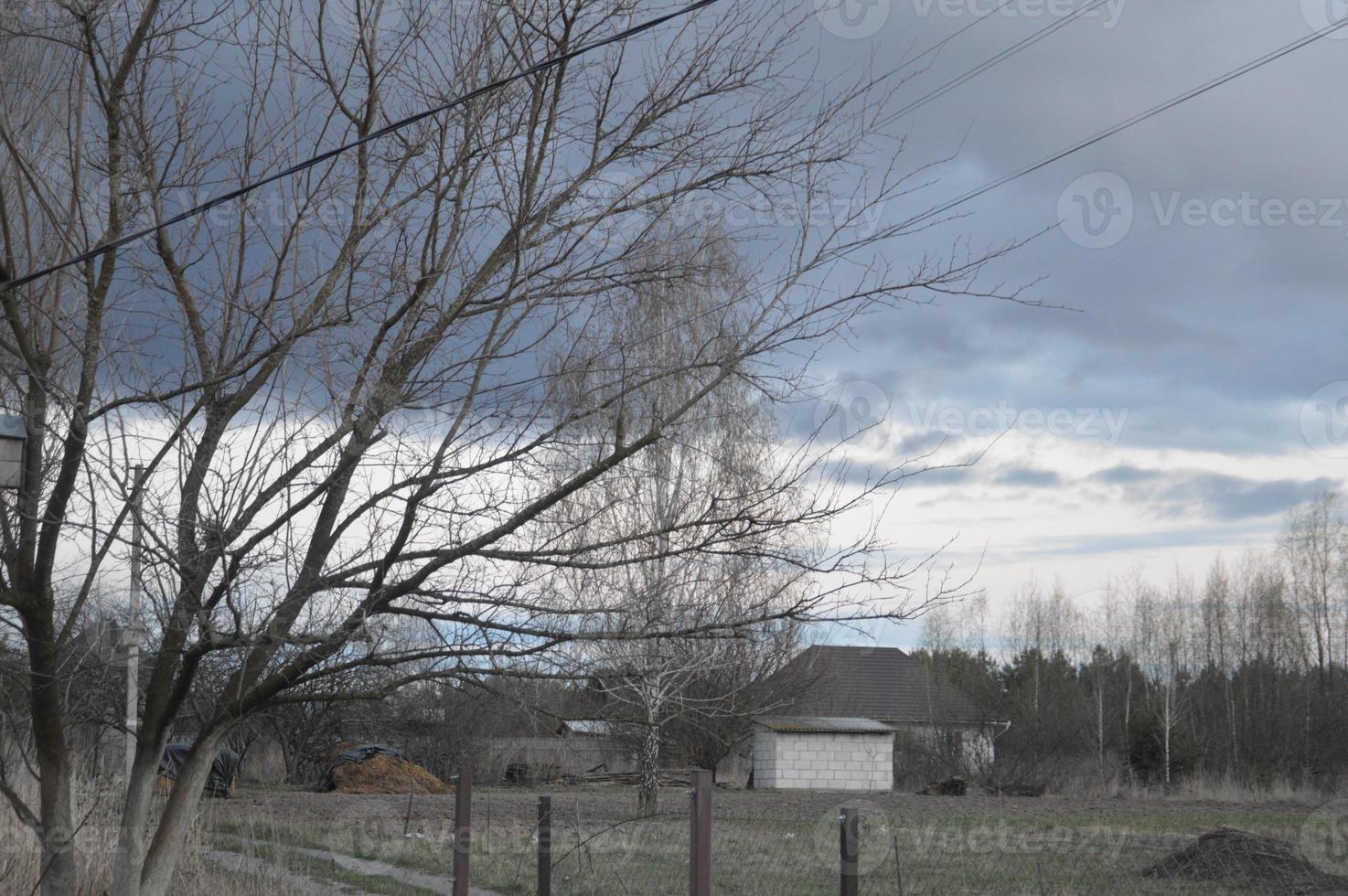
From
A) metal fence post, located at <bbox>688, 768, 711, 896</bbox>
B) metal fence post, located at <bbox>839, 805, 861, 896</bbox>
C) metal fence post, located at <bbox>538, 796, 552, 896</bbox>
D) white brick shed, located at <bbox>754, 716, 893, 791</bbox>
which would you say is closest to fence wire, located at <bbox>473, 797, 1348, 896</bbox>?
metal fence post, located at <bbox>538, 796, 552, 896</bbox>

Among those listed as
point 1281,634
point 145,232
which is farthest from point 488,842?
point 1281,634

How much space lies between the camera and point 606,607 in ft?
17.2

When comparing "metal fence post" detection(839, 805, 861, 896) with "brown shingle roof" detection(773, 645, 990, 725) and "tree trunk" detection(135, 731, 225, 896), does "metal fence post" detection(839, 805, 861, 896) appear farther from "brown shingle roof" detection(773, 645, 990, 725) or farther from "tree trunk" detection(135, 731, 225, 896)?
"brown shingle roof" detection(773, 645, 990, 725)

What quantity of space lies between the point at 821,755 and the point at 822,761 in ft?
0.51

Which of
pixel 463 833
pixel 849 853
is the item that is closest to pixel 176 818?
pixel 463 833

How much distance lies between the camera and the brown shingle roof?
129 feet

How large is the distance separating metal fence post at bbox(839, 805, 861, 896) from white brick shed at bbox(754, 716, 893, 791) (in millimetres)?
27688

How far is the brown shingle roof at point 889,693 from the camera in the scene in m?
39.4

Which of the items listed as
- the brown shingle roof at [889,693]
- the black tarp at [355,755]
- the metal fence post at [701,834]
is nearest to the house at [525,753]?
the black tarp at [355,755]

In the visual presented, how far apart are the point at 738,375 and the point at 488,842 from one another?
11206 millimetres

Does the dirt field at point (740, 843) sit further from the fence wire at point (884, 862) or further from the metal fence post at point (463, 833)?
the metal fence post at point (463, 833)

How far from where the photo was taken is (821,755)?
3534 cm

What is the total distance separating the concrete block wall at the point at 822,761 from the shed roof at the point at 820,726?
7.5 inches

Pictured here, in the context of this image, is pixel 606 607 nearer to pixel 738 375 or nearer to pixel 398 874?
pixel 738 375
